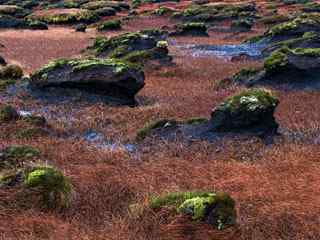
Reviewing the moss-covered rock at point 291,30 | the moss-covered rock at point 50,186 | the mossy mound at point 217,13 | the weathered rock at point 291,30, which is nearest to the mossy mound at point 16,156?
the moss-covered rock at point 50,186

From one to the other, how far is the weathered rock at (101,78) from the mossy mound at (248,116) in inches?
292

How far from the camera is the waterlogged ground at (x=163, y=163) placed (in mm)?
10648

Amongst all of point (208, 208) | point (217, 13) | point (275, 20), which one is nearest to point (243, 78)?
point (208, 208)

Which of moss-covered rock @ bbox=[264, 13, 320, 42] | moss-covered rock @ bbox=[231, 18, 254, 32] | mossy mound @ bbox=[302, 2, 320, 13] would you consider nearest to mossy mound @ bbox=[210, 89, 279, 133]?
moss-covered rock @ bbox=[264, 13, 320, 42]

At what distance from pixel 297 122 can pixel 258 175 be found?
727 centimetres

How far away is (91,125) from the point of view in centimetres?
2061

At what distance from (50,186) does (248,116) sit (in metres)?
8.58

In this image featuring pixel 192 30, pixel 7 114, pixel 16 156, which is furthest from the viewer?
pixel 192 30

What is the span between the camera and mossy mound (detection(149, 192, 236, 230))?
10.3 m

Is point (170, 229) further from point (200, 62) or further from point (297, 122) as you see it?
point (200, 62)

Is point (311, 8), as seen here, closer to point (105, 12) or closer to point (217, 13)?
point (217, 13)

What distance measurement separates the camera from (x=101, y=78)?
25719 mm

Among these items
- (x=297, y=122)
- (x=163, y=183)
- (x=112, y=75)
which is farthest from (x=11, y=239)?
(x=112, y=75)

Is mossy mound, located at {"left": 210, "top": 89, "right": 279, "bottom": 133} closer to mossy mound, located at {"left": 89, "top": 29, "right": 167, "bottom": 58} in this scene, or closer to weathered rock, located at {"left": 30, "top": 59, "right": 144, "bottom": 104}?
weathered rock, located at {"left": 30, "top": 59, "right": 144, "bottom": 104}
